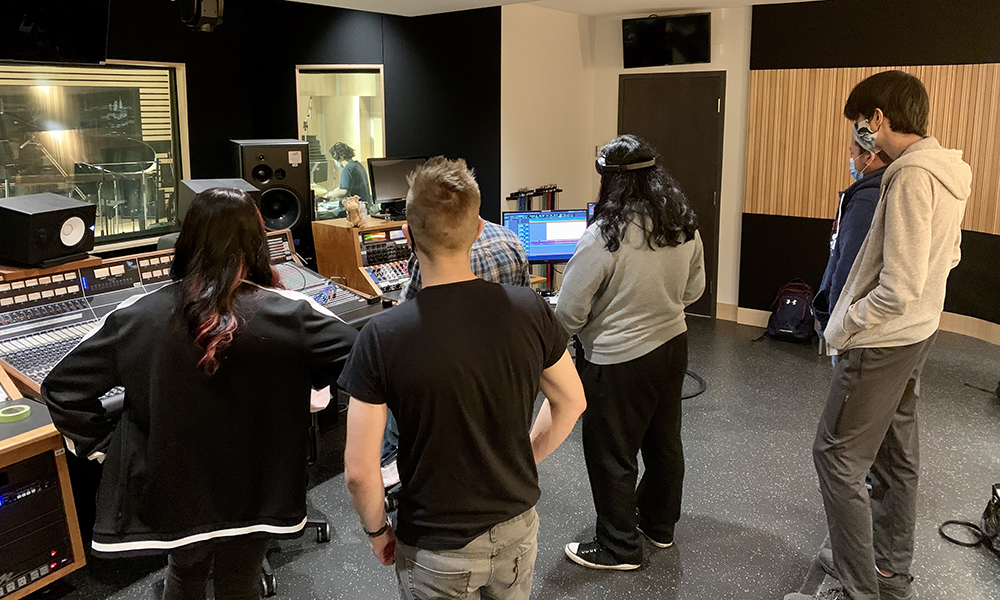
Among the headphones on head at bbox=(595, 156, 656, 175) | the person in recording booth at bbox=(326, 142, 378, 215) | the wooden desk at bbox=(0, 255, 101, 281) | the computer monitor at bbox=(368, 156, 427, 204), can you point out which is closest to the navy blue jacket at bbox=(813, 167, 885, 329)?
the headphones on head at bbox=(595, 156, 656, 175)

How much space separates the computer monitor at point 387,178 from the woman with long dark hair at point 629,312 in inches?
102

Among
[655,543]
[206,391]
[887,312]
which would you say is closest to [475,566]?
[206,391]

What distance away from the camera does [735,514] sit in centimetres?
305

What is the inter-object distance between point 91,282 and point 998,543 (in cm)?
349

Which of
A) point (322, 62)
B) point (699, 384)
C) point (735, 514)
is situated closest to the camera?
point (735, 514)

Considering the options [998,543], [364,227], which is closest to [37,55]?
[364,227]

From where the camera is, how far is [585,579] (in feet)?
8.54

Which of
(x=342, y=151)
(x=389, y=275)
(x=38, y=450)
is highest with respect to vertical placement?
(x=342, y=151)

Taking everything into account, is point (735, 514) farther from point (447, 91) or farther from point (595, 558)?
point (447, 91)

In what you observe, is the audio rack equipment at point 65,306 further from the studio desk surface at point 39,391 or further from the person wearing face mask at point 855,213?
the person wearing face mask at point 855,213

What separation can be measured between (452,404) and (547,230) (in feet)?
9.52

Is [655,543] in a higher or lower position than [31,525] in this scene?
lower

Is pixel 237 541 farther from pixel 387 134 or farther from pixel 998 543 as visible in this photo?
pixel 387 134

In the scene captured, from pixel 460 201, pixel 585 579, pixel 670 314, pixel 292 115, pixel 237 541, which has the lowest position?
pixel 585 579
